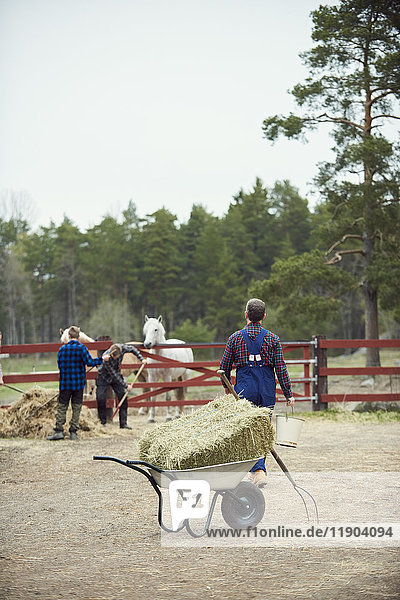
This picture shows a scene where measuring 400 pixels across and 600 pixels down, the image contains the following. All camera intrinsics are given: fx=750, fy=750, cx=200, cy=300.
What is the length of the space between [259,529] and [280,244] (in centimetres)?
5796

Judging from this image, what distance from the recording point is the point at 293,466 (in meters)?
8.20

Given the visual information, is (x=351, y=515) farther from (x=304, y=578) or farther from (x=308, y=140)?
(x=308, y=140)

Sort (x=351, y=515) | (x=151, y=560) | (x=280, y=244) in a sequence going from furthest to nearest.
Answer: (x=280, y=244), (x=351, y=515), (x=151, y=560)

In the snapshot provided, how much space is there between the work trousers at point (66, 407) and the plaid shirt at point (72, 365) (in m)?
0.10

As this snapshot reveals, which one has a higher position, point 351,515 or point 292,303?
point 292,303

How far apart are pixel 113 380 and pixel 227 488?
6.71m

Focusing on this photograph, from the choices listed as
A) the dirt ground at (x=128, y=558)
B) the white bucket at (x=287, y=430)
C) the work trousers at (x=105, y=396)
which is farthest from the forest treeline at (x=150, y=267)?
the white bucket at (x=287, y=430)

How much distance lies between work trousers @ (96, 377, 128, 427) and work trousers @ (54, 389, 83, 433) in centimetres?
109

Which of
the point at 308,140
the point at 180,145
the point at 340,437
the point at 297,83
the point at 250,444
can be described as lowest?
the point at 340,437

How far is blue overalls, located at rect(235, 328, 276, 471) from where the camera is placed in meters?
5.98

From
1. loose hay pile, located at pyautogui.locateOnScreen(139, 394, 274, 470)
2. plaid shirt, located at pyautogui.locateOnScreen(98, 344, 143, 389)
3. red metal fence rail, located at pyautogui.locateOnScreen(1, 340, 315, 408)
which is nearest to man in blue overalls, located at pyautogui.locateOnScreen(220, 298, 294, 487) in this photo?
loose hay pile, located at pyautogui.locateOnScreen(139, 394, 274, 470)

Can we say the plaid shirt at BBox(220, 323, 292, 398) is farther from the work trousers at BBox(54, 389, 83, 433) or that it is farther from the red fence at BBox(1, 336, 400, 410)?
the red fence at BBox(1, 336, 400, 410)

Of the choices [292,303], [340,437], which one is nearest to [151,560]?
[340,437]

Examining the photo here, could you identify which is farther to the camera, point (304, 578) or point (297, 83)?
point (297, 83)
